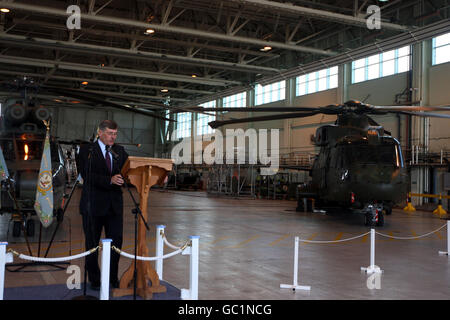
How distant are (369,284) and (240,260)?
2416mm

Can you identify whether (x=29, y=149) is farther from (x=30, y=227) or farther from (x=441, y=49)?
(x=441, y=49)

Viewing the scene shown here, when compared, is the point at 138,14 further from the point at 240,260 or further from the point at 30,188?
the point at 240,260

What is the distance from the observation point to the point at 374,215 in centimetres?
1353

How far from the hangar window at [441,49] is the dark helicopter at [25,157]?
59.8 feet

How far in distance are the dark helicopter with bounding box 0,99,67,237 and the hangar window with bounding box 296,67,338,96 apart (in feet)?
67.1

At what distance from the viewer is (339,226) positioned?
13625mm

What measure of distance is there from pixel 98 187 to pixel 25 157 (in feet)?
18.2

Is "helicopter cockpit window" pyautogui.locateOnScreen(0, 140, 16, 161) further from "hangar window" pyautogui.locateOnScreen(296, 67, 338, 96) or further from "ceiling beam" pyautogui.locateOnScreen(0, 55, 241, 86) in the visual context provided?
"hangar window" pyautogui.locateOnScreen(296, 67, 338, 96)

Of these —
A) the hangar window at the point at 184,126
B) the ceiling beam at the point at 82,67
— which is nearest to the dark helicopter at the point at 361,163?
the ceiling beam at the point at 82,67

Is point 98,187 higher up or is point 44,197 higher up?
point 98,187

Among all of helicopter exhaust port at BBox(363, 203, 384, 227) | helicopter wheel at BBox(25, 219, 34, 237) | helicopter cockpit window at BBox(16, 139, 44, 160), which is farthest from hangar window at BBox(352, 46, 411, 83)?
helicopter wheel at BBox(25, 219, 34, 237)

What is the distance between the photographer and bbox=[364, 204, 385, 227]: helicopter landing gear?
44.3 feet

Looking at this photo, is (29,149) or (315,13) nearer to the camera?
(29,149)

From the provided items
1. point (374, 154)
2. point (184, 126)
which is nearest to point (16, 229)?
point (374, 154)
